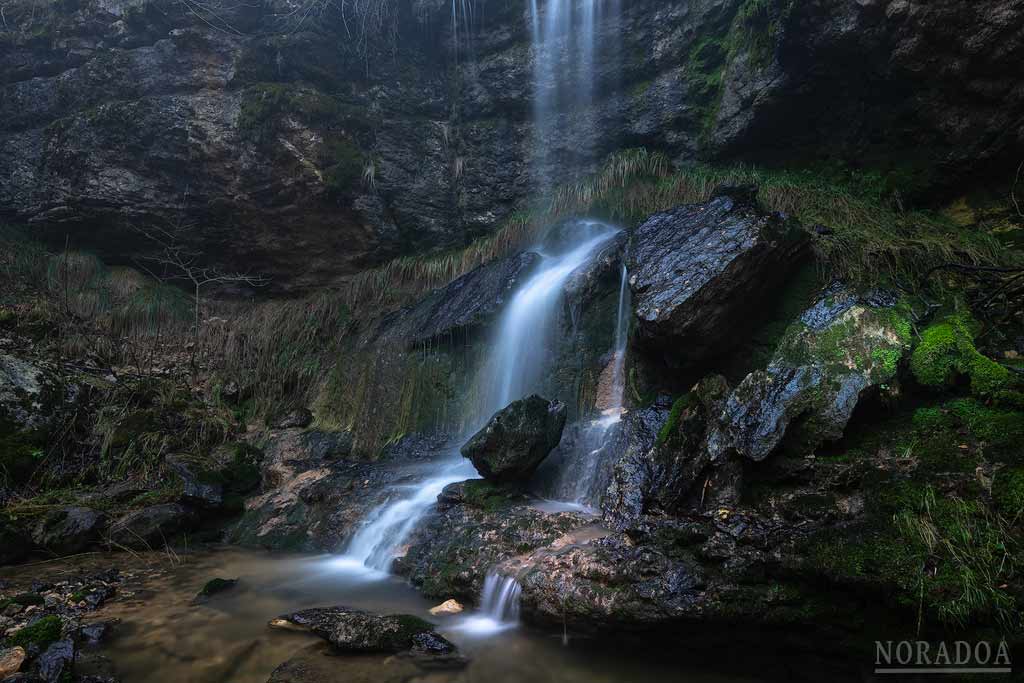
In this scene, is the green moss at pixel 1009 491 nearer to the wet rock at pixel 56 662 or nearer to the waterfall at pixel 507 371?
the waterfall at pixel 507 371

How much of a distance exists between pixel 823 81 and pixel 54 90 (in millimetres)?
12540

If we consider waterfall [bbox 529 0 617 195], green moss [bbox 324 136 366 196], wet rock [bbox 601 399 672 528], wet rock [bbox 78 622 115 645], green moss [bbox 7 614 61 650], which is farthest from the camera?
waterfall [bbox 529 0 617 195]

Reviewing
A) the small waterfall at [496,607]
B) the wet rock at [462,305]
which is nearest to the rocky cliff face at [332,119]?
the wet rock at [462,305]

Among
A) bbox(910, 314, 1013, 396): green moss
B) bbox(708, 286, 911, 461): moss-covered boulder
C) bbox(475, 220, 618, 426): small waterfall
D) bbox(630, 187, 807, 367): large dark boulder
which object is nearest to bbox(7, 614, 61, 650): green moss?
bbox(708, 286, 911, 461): moss-covered boulder

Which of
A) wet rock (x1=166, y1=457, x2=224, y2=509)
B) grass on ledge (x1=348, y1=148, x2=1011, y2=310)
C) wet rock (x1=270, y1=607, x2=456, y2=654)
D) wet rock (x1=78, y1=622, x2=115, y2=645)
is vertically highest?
grass on ledge (x1=348, y1=148, x2=1011, y2=310)

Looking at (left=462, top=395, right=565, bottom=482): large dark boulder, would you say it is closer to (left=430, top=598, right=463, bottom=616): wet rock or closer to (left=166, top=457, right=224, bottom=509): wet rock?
(left=430, top=598, right=463, bottom=616): wet rock

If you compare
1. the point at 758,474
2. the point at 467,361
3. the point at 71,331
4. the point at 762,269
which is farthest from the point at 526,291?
the point at 71,331

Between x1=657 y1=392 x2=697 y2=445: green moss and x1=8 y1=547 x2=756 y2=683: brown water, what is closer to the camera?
x1=8 y1=547 x2=756 y2=683: brown water

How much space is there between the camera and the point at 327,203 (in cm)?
958

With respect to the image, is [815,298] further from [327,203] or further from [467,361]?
[327,203]

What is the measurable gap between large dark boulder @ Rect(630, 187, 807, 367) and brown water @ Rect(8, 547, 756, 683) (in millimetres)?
2660

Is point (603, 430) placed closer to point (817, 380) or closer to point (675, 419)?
point (675, 419)

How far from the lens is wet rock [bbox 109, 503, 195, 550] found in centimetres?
509

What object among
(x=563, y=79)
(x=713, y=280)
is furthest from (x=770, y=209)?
(x=563, y=79)
